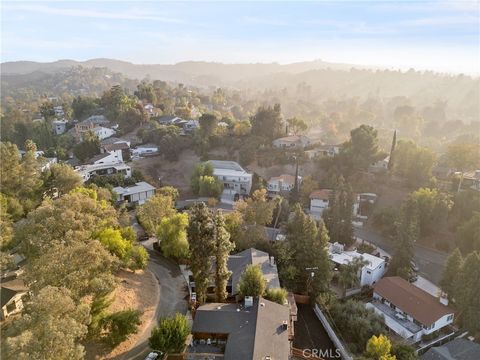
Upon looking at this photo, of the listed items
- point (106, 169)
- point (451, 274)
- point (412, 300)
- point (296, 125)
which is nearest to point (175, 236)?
point (412, 300)

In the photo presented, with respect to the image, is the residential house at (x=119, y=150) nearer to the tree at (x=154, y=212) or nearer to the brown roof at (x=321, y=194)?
the tree at (x=154, y=212)

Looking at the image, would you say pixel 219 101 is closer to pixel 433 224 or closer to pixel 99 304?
pixel 433 224

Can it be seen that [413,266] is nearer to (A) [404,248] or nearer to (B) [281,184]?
(A) [404,248]

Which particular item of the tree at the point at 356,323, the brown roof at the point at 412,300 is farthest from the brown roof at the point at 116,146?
the brown roof at the point at 412,300

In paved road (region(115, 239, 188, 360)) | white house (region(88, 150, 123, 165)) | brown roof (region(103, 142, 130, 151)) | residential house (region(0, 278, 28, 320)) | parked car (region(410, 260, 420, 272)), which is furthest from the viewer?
brown roof (region(103, 142, 130, 151))

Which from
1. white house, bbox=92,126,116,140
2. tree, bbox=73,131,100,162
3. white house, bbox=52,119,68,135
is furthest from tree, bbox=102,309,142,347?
white house, bbox=52,119,68,135

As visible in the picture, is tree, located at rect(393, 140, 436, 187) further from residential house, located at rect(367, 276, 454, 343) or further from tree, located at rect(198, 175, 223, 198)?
tree, located at rect(198, 175, 223, 198)
